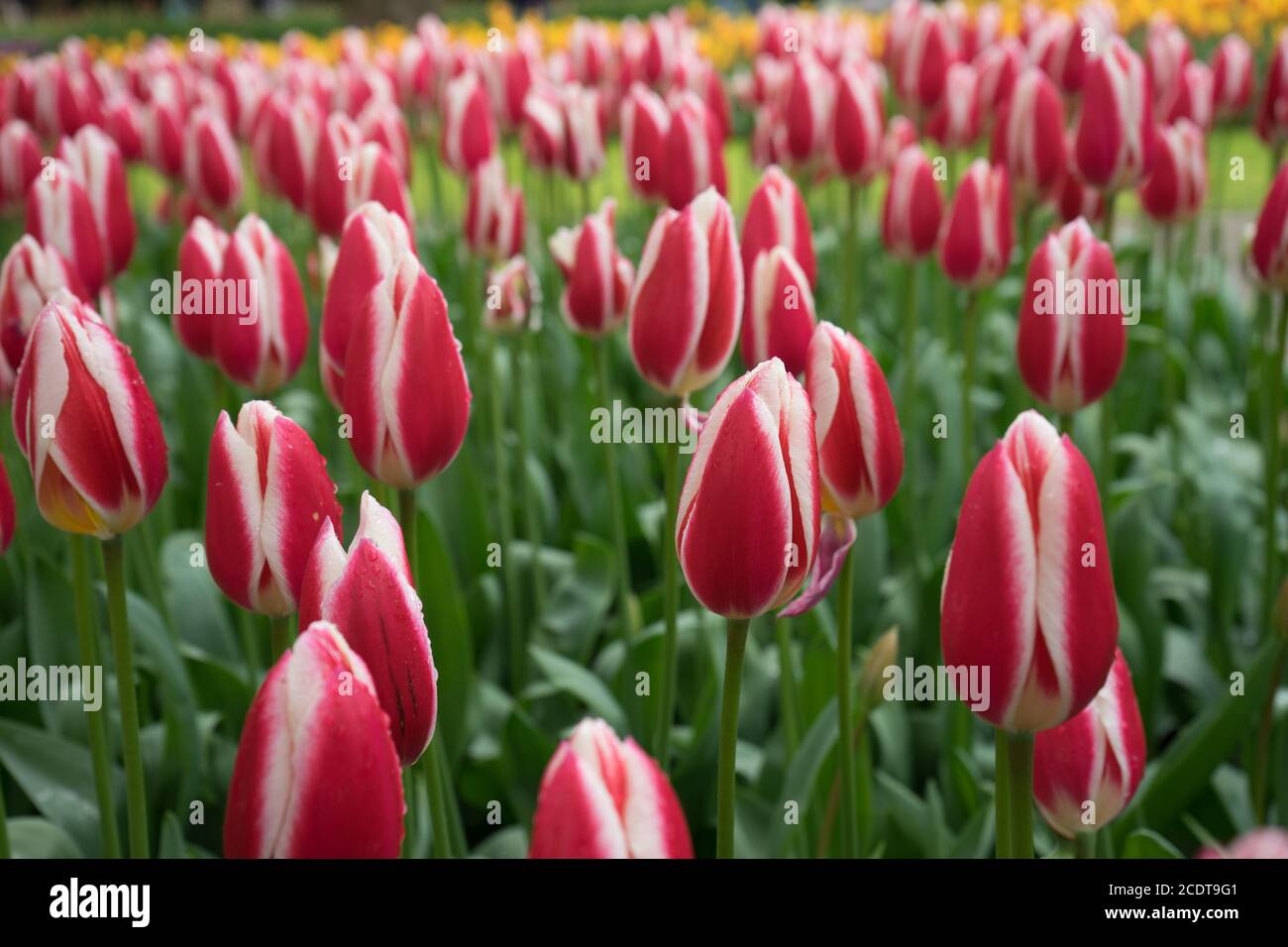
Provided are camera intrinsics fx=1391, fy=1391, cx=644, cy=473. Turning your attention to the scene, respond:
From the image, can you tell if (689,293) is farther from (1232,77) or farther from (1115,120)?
(1232,77)

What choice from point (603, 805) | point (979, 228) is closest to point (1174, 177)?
point (979, 228)

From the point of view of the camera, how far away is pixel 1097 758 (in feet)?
4.11

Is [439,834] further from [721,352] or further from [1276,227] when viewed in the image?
[1276,227]

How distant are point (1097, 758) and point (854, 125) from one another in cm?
197

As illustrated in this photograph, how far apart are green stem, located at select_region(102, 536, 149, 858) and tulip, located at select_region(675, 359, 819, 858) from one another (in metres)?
0.62

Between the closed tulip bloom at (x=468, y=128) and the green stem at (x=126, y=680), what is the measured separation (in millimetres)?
2009

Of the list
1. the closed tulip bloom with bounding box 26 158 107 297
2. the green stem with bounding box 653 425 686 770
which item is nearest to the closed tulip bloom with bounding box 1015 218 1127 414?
the green stem with bounding box 653 425 686 770

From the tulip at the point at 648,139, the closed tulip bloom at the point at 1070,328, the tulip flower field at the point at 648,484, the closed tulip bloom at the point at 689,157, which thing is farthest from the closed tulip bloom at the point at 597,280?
the closed tulip bloom at the point at 1070,328

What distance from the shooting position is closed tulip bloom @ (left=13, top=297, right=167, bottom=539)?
1.26 m

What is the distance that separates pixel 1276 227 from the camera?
7.39ft

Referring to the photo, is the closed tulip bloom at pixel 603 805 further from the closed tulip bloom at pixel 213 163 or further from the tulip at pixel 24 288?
the closed tulip bloom at pixel 213 163

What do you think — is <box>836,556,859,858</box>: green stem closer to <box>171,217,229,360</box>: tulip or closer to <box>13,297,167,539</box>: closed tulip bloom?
<box>13,297,167,539</box>: closed tulip bloom
